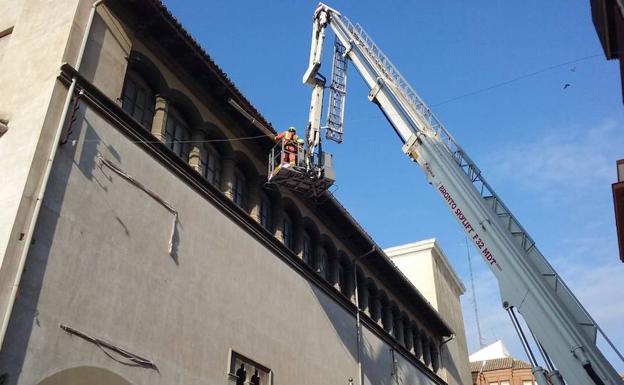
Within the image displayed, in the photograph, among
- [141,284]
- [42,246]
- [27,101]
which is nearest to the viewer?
[42,246]

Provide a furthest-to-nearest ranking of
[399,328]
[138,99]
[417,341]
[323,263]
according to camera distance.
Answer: [417,341] → [399,328] → [323,263] → [138,99]

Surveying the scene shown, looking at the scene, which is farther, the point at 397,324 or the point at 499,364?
the point at 499,364

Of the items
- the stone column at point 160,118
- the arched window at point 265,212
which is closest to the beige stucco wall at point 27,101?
the stone column at point 160,118

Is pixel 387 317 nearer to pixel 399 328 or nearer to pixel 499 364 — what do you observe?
pixel 399 328

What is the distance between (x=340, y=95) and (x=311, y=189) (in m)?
4.06

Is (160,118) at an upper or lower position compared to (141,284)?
upper

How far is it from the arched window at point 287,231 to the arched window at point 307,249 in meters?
0.76

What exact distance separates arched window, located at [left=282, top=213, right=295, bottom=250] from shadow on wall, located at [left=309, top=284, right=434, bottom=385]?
1.63m

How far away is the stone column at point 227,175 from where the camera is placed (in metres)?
17.2

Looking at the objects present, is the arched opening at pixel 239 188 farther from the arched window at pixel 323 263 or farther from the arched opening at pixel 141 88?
the arched window at pixel 323 263

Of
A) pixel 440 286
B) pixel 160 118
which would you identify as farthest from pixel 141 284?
pixel 440 286

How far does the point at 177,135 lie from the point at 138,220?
12.1ft

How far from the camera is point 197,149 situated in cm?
1633

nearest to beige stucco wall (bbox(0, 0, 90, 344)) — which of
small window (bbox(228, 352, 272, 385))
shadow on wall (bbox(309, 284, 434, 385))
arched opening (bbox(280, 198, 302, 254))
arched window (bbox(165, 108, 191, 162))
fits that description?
arched window (bbox(165, 108, 191, 162))
